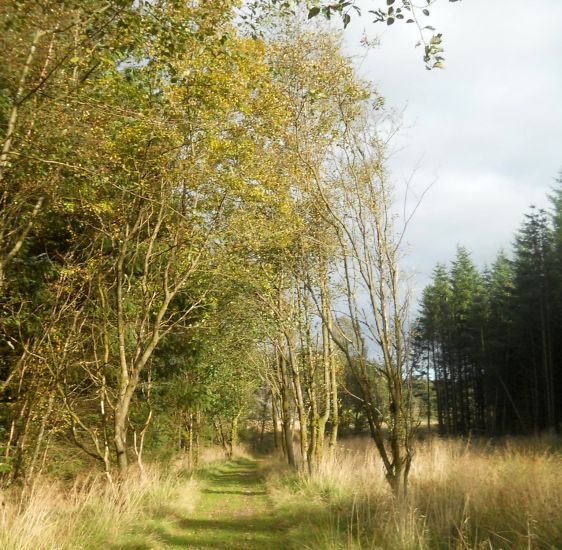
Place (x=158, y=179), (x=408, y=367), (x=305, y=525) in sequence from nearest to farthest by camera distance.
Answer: (x=408, y=367) → (x=305, y=525) → (x=158, y=179)

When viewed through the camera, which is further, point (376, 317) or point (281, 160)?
point (281, 160)

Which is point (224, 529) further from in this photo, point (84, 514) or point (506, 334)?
point (506, 334)

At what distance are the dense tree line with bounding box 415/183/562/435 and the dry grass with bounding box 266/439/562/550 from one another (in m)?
15.8

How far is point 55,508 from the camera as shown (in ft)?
25.1

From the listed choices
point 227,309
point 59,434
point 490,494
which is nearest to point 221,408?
point 227,309

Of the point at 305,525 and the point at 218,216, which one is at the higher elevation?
the point at 218,216

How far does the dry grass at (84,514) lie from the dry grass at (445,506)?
2.79m

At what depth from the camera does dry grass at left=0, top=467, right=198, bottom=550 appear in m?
5.64

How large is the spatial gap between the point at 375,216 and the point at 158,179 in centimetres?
438

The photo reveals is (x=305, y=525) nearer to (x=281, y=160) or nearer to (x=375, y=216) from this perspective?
(x=375, y=216)

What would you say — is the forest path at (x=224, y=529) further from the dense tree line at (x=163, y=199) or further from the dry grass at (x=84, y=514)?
the dense tree line at (x=163, y=199)

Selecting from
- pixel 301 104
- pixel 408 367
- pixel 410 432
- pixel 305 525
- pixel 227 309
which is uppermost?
pixel 301 104

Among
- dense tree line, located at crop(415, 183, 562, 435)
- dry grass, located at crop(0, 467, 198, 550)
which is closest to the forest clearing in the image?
dry grass, located at crop(0, 467, 198, 550)

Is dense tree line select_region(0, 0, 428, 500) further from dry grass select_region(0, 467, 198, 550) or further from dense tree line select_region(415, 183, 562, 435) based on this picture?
dense tree line select_region(415, 183, 562, 435)
